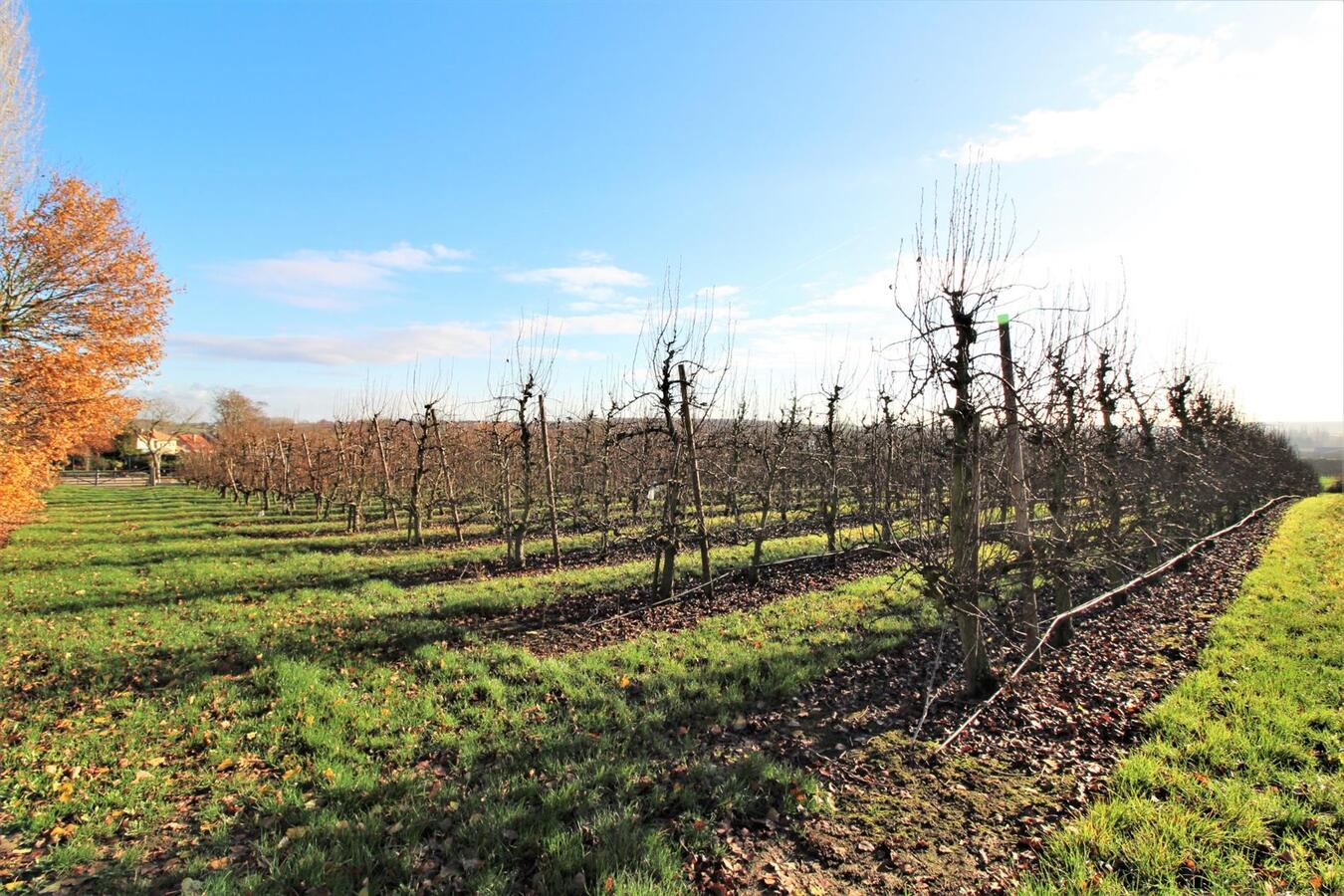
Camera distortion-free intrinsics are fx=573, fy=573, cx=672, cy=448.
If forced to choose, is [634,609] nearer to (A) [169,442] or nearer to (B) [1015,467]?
(B) [1015,467]

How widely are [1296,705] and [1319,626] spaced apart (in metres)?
3.13

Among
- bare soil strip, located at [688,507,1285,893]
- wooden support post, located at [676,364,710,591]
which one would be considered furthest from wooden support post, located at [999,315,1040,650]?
wooden support post, located at [676,364,710,591]

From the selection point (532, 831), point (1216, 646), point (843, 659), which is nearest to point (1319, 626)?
point (1216, 646)

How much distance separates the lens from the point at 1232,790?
380 cm

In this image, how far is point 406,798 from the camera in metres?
4.02

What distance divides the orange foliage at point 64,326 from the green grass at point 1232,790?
20743mm

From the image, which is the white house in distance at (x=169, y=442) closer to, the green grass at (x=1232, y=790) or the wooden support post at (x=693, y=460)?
the wooden support post at (x=693, y=460)

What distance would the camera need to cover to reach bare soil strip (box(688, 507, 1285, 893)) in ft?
11.0

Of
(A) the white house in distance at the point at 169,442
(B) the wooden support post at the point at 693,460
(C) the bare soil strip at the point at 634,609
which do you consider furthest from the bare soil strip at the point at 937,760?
(A) the white house in distance at the point at 169,442

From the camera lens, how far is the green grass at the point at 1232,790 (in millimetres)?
3154

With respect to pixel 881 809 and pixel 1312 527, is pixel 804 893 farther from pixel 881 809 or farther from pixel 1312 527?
pixel 1312 527

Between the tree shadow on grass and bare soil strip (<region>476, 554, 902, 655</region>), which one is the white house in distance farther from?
the tree shadow on grass

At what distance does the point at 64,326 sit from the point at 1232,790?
2309 cm

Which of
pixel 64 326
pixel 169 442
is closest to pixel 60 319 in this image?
pixel 64 326
